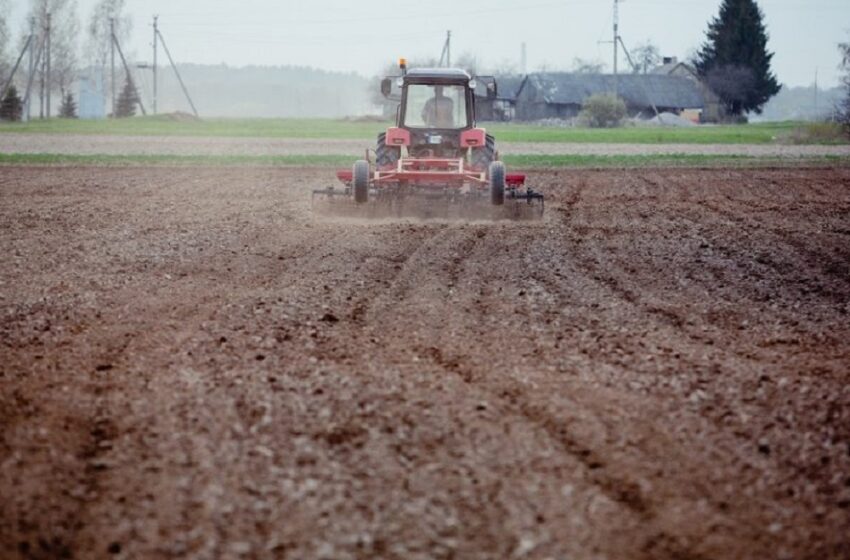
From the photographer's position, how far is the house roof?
262ft

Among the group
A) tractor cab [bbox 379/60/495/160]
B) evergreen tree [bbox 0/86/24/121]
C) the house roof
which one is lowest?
tractor cab [bbox 379/60/495/160]

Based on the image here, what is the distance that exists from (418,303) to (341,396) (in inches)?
110

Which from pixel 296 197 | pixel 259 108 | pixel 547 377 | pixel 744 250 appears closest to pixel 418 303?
pixel 547 377

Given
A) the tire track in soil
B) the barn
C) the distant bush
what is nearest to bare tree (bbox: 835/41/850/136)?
the distant bush

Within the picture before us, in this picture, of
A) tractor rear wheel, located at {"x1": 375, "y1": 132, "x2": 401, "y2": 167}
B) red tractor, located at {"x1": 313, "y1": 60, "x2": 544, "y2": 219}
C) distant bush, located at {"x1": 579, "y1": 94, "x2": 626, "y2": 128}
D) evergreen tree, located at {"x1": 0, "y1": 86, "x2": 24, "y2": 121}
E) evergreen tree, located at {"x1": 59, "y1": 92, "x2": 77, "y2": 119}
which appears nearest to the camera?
red tractor, located at {"x1": 313, "y1": 60, "x2": 544, "y2": 219}

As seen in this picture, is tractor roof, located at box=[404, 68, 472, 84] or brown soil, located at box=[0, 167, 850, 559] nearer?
brown soil, located at box=[0, 167, 850, 559]

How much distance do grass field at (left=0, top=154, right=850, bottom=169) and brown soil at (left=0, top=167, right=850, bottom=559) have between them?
49.5 feet

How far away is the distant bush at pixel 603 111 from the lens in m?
63.6

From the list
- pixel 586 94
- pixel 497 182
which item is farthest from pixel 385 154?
pixel 586 94

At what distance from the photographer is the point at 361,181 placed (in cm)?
1377

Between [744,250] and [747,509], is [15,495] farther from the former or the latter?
[744,250]

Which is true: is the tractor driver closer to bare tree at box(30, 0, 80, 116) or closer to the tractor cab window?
the tractor cab window

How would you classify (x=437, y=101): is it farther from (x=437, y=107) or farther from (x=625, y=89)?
(x=625, y=89)

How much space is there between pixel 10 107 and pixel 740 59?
188 feet
